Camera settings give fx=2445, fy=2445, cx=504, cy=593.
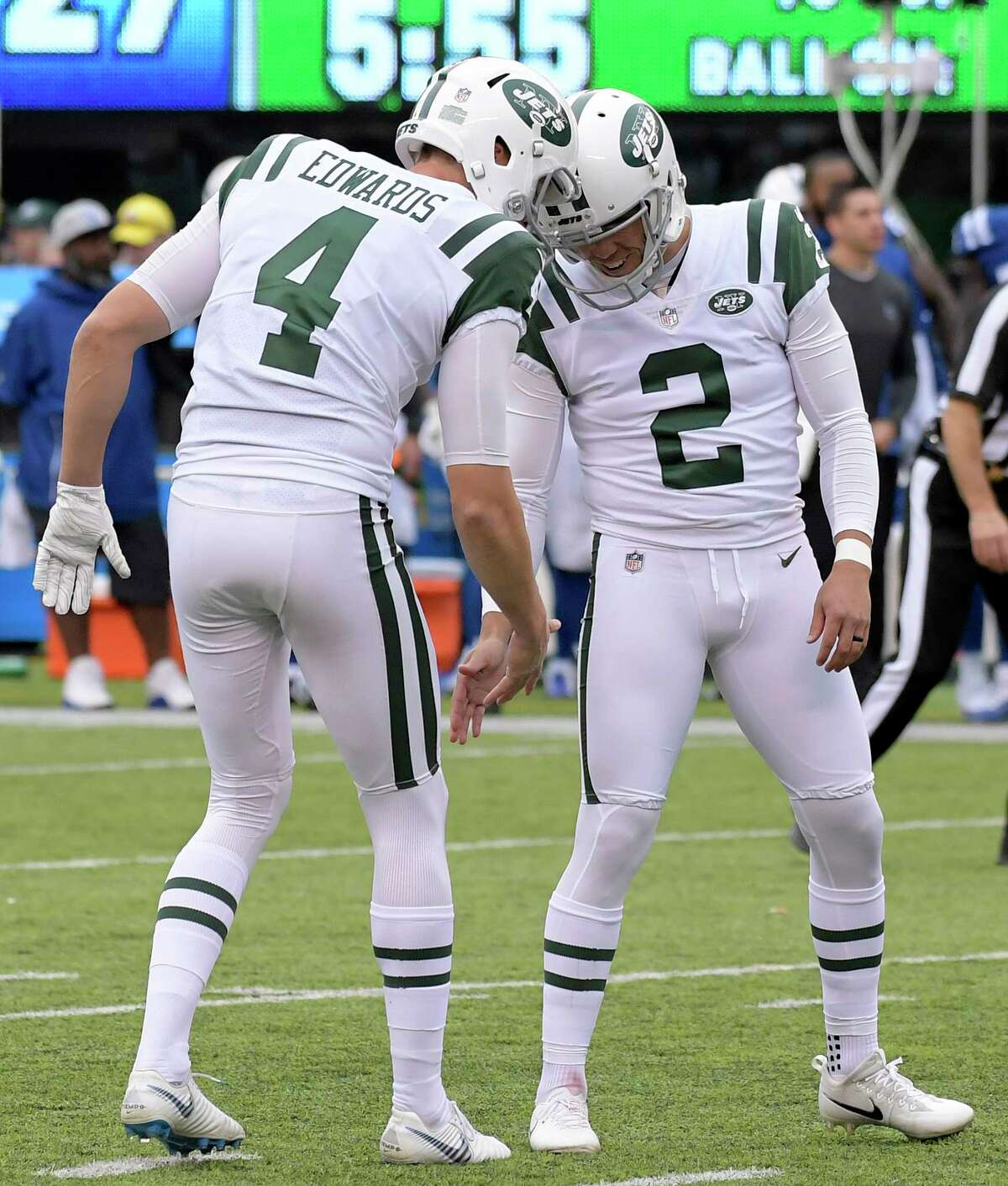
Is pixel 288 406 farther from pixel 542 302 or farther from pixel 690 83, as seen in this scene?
pixel 690 83

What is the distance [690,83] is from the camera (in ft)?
58.4

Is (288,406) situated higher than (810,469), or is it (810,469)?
(288,406)

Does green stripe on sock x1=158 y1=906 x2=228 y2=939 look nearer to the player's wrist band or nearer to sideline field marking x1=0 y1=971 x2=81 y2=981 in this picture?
the player's wrist band

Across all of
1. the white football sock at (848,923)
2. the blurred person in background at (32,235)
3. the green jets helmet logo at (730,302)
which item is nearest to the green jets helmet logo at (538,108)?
the green jets helmet logo at (730,302)

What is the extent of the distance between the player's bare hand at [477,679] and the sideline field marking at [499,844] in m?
3.30

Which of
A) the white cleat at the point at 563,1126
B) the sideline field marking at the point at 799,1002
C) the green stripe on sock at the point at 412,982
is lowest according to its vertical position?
the sideline field marking at the point at 799,1002

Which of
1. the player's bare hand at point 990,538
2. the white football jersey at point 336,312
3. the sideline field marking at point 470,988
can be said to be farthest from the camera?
the player's bare hand at point 990,538

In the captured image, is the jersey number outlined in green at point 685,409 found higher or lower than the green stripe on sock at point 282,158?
lower

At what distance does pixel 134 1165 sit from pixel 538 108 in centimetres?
188

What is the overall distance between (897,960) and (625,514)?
1985mm

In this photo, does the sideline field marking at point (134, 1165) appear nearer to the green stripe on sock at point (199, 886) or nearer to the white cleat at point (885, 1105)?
the green stripe on sock at point (199, 886)

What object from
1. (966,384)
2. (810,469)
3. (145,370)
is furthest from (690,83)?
(966,384)

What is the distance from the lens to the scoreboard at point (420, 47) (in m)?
17.7

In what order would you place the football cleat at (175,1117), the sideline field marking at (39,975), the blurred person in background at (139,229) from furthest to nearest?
1. the blurred person in background at (139,229)
2. the sideline field marking at (39,975)
3. the football cleat at (175,1117)
